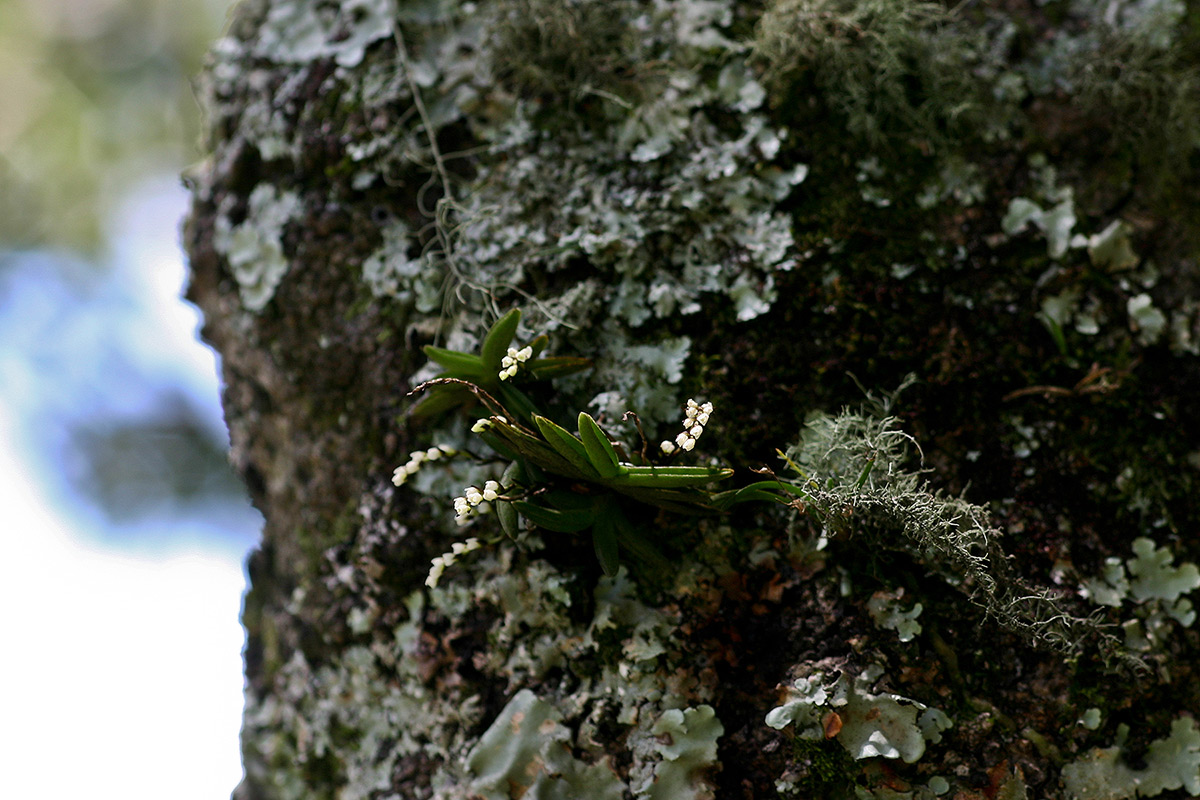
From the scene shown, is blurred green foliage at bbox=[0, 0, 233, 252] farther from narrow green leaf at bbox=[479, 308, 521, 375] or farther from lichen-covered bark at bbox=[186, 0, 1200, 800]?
narrow green leaf at bbox=[479, 308, 521, 375]

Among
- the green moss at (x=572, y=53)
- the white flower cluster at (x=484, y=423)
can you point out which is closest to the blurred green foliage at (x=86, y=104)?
the green moss at (x=572, y=53)

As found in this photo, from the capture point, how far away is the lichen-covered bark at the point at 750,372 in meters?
1.05

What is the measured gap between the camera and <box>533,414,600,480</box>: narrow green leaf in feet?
3.19

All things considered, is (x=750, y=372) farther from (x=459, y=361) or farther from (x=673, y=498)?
(x=459, y=361)

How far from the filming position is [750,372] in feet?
3.96

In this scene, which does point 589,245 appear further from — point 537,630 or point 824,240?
point 537,630

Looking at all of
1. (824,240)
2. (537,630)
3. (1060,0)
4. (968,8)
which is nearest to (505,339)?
(537,630)

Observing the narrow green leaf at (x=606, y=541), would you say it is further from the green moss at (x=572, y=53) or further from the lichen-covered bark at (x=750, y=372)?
the green moss at (x=572, y=53)

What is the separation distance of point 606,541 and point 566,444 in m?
0.15

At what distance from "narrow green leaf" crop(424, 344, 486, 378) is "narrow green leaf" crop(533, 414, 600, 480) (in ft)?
0.56

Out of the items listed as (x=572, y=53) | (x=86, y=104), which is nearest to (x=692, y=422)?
(x=572, y=53)

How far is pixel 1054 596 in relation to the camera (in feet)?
3.42

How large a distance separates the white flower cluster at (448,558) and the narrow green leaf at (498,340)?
25 cm

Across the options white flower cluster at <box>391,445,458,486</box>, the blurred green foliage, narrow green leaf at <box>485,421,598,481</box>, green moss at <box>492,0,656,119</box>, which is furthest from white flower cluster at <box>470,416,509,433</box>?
the blurred green foliage
